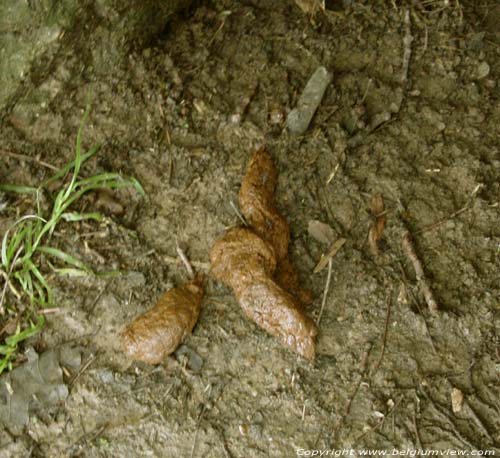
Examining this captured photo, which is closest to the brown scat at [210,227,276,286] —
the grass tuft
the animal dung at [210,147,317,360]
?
the animal dung at [210,147,317,360]

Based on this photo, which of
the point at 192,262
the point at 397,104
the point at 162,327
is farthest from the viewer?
the point at 397,104

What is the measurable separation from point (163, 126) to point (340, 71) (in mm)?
918

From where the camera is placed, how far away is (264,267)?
2.70m

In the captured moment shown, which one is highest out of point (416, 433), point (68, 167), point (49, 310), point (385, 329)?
point (68, 167)

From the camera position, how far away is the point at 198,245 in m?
2.89

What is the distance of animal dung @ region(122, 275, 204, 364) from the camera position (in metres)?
2.65

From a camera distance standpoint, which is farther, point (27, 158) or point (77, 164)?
point (27, 158)

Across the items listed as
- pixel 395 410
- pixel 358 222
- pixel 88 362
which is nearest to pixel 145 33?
pixel 358 222

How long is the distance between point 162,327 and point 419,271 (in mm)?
1120

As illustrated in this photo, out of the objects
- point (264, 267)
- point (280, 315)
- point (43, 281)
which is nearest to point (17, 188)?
point (43, 281)

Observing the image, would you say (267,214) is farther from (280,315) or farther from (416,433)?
(416,433)

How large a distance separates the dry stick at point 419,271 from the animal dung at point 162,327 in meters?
0.94

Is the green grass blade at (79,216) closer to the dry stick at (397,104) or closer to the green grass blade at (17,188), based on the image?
the green grass blade at (17,188)

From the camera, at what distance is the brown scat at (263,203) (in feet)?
9.23
